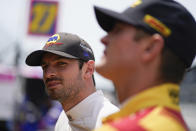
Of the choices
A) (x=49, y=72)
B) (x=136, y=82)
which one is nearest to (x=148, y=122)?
(x=136, y=82)

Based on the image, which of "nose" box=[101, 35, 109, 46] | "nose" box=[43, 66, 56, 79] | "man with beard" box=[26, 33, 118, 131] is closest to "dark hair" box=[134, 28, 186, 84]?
"nose" box=[101, 35, 109, 46]

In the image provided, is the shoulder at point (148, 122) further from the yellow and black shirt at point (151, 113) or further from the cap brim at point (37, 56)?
the cap brim at point (37, 56)

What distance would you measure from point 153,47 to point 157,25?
102mm

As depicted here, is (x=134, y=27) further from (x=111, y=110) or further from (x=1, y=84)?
(x=1, y=84)

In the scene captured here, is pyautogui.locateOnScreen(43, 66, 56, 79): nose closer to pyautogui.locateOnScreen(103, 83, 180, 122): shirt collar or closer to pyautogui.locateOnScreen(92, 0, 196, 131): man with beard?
pyautogui.locateOnScreen(92, 0, 196, 131): man with beard

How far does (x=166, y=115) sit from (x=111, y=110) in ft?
5.84

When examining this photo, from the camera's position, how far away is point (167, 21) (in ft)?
6.42

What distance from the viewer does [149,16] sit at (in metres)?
1.95

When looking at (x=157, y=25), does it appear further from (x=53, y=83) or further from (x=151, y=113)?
(x=53, y=83)

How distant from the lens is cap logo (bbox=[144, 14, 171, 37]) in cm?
193

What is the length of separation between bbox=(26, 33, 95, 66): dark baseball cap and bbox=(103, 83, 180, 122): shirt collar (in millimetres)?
1823

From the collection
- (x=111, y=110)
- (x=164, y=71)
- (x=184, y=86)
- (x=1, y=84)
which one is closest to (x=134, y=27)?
(x=164, y=71)

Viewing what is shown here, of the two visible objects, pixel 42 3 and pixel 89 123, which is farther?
pixel 42 3

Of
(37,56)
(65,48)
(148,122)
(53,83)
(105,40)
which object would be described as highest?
(105,40)
